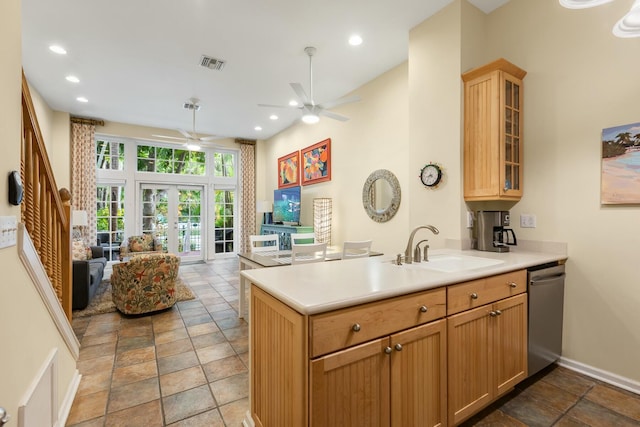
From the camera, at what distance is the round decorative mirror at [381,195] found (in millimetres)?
3932

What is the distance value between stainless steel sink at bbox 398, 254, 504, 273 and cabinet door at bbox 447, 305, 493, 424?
0.34 meters

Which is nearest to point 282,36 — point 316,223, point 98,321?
point 316,223

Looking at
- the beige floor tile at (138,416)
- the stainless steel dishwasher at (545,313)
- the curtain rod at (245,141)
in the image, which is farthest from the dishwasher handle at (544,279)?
the curtain rod at (245,141)

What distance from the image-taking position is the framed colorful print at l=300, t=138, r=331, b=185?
17.5ft

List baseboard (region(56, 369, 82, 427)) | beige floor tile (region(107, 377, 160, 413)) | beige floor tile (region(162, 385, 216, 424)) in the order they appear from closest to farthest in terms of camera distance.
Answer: baseboard (region(56, 369, 82, 427)), beige floor tile (region(162, 385, 216, 424)), beige floor tile (region(107, 377, 160, 413))

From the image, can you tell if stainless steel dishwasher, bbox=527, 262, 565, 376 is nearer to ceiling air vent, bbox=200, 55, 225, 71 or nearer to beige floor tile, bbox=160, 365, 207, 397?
beige floor tile, bbox=160, 365, 207, 397

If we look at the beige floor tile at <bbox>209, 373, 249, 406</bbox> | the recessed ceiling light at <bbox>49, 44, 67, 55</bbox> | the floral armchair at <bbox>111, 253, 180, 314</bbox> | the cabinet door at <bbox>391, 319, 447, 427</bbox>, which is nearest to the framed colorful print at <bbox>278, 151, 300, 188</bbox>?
the floral armchair at <bbox>111, 253, 180, 314</bbox>

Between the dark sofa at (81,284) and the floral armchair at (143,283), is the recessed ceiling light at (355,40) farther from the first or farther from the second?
the dark sofa at (81,284)

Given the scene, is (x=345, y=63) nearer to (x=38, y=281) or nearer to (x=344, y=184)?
(x=344, y=184)

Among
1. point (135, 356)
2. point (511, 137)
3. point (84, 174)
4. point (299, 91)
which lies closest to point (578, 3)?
point (511, 137)

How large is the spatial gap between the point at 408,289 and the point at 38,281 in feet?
6.17

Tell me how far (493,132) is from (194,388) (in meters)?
3.06

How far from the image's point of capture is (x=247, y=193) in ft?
25.1

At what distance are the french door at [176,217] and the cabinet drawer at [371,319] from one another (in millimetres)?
6871
